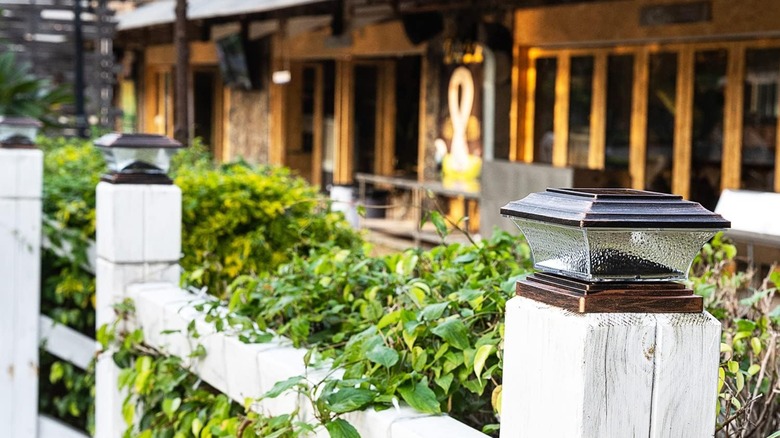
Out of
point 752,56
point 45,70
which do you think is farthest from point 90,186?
point 45,70

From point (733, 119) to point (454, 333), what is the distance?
8.15 meters

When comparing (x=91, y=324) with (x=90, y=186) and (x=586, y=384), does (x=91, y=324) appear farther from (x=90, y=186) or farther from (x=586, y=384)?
(x=586, y=384)

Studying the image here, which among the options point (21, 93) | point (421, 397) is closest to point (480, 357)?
point (421, 397)

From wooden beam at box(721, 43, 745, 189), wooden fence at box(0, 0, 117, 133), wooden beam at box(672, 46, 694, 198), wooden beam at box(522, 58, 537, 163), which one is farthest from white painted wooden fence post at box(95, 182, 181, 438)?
wooden fence at box(0, 0, 117, 133)

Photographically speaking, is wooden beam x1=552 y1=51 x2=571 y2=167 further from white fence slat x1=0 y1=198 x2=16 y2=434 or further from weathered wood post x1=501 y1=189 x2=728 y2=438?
weathered wood post x1=501 y1=189 x2=728 y2=438

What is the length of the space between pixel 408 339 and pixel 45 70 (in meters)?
12.0

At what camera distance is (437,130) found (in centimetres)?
1332

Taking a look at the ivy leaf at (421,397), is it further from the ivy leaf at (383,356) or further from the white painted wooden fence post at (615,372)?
the white painted wooden fence post at (615,372)

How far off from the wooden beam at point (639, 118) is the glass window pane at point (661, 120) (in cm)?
4

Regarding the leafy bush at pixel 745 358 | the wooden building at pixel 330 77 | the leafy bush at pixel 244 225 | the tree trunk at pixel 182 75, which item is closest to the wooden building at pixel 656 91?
the wooden building at pixel 330 77

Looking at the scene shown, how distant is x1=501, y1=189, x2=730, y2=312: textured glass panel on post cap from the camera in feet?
5.33

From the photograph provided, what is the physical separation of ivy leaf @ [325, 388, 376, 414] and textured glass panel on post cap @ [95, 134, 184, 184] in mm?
1815

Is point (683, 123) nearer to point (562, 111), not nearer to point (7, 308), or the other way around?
point (562, 111)

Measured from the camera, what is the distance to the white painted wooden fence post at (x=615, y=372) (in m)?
1.58
